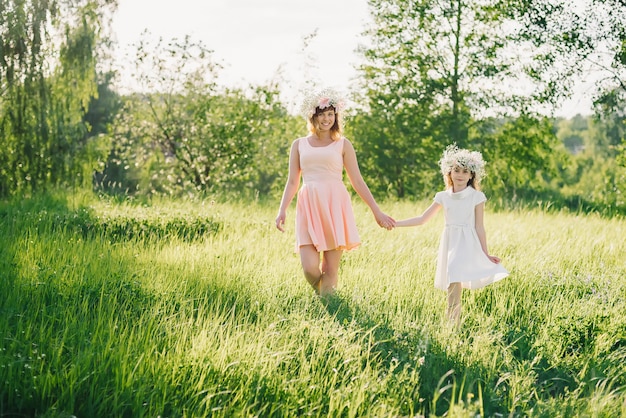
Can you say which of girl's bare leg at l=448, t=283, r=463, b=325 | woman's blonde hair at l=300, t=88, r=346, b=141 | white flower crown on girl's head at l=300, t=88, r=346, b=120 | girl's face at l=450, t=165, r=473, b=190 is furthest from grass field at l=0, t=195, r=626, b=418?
white flower crown on girl's head at l=300, t=88, r=346, b=120

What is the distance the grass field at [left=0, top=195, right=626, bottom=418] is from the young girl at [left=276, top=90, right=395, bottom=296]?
33 cm

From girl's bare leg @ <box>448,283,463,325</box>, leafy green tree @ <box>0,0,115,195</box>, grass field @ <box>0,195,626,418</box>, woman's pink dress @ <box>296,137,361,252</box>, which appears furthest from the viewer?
leafy green tree @ <box>0,0,115,195</box>

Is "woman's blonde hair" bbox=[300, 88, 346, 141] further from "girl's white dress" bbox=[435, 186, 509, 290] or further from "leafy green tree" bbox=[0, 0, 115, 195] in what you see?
"leafy green tree" bbox=[0, 0, 115, 195]

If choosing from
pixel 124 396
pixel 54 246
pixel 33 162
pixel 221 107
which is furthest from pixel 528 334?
pixel 221 107

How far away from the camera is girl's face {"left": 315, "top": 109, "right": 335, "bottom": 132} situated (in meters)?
5.87

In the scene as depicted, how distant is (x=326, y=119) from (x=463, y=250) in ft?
5.75

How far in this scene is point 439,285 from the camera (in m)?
5.46

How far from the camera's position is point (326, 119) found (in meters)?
5.86

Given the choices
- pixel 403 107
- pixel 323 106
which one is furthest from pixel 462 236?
pixel 403 107

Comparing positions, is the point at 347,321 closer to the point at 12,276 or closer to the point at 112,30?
the point at 12,276

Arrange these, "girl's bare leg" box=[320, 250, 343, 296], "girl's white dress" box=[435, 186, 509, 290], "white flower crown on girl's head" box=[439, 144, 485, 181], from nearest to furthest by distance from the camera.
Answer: "girl's white dress" box=[435, 186, 509, 290] → "white flower crown on girl's head" box=[439, 144, 485, 181] → "girl's bare leg" box=[320, 250, 343, 296]

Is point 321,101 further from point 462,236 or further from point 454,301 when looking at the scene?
point 454,301

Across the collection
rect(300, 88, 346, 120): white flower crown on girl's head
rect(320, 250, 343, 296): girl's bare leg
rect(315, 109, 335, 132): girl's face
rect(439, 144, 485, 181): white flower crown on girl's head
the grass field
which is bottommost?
the grass field

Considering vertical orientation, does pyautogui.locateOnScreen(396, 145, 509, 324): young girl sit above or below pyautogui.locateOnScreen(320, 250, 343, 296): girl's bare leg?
above
